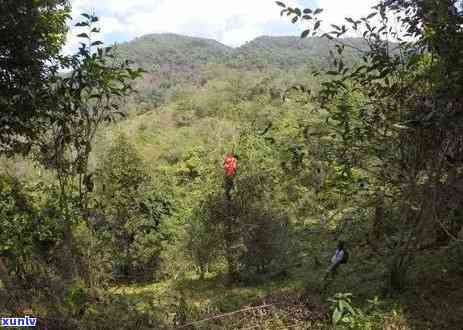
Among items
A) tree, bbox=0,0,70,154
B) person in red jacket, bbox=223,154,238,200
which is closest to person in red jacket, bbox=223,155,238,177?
person in red jacket, bbox=223,154,238,200

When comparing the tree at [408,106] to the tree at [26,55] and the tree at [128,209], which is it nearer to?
the tree at [26,55]

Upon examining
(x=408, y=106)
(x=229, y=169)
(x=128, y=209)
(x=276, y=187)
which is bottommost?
(x=128, y=209)

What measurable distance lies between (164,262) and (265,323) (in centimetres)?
1006

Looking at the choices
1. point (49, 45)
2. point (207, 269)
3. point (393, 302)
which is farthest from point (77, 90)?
point (207, 269)

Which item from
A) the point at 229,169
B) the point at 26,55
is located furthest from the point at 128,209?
the point at 26,55

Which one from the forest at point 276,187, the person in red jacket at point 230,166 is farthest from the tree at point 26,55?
the person in red jacket at point 230,166

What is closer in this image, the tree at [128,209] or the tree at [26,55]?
the tree at [26,55]

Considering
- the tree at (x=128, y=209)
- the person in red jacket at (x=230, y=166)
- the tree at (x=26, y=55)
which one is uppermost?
the tree at (x=26, y=55)

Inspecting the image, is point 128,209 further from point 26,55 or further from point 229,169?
point 26,55

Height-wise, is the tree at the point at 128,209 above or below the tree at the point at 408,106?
below

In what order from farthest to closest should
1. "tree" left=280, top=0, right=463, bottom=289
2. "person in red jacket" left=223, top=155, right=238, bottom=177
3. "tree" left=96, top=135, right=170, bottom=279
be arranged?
1. "tree" left=96, top=135, right=170, bottom=279
2. "person in red jacket" left=223, top=155, right=238, bottom=177
3. "tree" left=280, top=0, right=463, bottom=289

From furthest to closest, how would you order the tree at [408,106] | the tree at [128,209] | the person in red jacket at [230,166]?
the tree at [128,209] < the person in red jacket at [230,166] < the tree at [408,106]

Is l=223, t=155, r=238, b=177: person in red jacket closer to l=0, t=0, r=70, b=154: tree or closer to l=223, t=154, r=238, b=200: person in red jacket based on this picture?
l=223, t=154, r=238, b=200: person in red jacket

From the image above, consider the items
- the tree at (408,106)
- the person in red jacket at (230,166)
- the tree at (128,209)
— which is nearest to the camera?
the tree at (408,106)
